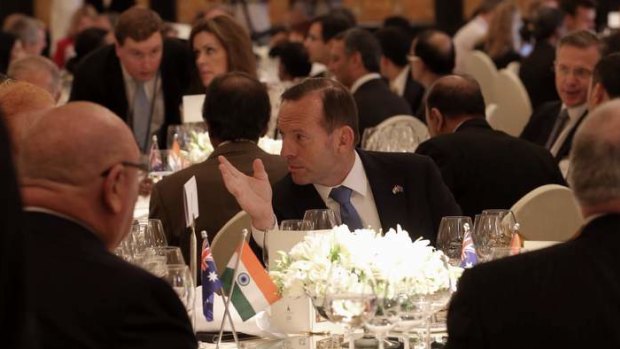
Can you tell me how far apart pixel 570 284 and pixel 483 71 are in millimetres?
9344

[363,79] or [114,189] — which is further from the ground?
[363,79]

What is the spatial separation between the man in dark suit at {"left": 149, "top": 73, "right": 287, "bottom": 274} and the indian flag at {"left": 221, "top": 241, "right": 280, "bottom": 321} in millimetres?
1511

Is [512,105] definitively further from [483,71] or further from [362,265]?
[362,265]

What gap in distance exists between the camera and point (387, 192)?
4.73 meters

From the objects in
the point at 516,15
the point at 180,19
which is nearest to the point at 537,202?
the point at 516,15

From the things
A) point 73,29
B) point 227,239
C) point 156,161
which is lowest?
point 227,239

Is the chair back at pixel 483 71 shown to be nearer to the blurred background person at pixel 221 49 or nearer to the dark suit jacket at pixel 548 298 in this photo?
the blurred background person at pixel 221 49

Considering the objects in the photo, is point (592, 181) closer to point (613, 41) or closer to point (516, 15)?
point (613, 41)

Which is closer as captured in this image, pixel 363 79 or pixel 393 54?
pixel 363 79

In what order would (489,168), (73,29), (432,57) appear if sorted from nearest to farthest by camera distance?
(489,168) → (432,57) → (73,29)

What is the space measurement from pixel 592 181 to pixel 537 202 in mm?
2290

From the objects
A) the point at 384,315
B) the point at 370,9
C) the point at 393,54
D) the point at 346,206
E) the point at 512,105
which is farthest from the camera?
the point at 370,9

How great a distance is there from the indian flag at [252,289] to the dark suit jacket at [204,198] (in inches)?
65.3

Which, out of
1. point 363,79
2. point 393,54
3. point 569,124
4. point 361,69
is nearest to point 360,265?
point 569,124
